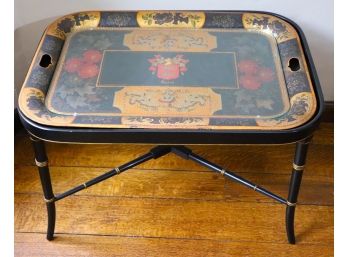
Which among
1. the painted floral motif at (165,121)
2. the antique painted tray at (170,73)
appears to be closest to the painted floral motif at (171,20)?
the antique painted tray at (170,73)

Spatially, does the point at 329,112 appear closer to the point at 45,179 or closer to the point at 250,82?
the point at 250,82

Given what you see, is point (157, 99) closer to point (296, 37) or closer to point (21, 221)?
point (296, 37)

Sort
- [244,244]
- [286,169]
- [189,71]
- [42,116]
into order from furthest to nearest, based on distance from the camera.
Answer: [286,169]
[244,244]
[189,71]
[42,116]

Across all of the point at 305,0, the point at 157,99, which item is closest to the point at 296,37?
the point at 305,0

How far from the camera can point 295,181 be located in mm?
1041

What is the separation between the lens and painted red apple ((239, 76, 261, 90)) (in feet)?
3.30

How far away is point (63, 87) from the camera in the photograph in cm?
101

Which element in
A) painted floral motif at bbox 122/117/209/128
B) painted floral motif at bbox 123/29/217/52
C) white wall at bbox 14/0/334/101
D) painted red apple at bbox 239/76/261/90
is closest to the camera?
painted floral motif at bbox 122/117/209/128

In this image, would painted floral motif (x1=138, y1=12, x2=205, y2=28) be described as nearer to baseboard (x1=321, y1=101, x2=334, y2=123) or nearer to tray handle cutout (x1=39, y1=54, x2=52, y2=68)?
tray handle cutout (x1=39, y1=54, x2=52, y2=68)

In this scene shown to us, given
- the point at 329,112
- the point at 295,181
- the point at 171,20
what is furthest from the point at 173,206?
the point at 329,112

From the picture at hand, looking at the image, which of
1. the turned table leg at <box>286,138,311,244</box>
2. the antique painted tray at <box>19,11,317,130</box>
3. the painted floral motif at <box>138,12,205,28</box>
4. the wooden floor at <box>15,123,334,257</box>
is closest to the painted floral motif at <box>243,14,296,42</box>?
the antique painted tray at <box>19,11,317,130</box>

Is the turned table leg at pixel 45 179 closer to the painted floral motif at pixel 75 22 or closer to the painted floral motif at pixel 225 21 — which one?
the painted floral motif at pixel 75 22

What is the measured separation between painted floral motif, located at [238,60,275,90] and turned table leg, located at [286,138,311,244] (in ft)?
0.49

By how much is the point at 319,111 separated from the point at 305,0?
1.35 feet
